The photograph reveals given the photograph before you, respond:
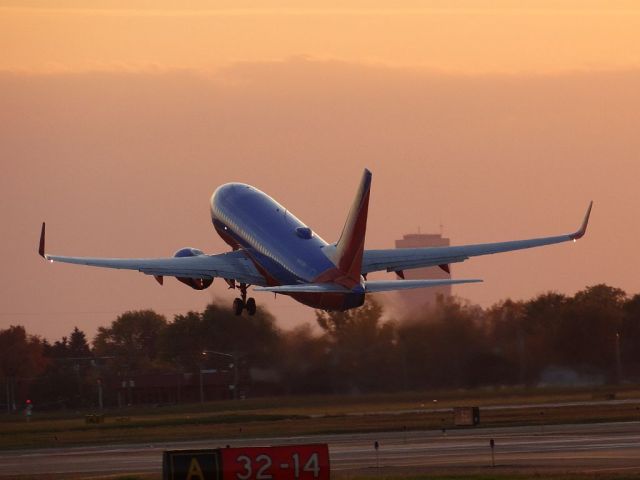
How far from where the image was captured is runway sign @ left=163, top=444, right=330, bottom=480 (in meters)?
48.6

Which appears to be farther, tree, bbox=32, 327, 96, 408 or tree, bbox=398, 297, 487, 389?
tree, bbox=32, 327, 96, 408

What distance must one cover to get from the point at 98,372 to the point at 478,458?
6137cm

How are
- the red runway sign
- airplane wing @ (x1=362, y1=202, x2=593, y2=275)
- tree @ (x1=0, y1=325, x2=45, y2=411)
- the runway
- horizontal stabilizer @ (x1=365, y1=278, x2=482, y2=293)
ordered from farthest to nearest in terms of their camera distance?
tree @ (x1=0, y1=325, x2=45, y2=411)
airplane wing @ (x1=362, y1=202, x2=593, y2=275)
horizontal stabilizer @ (x1=365, y1=278, x2=482, y2=293)
the runway
the red runway sign

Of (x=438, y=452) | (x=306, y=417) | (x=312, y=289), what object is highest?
(x=312, y=289)

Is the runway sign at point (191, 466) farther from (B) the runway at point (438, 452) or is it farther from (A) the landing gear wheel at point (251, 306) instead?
(A) the landing gear wheel at point (251, 306)

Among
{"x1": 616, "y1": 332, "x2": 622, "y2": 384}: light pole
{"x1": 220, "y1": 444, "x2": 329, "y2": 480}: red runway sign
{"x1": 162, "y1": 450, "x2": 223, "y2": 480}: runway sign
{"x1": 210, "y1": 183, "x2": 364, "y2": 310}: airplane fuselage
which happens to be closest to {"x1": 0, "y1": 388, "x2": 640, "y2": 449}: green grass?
{"x1": 616, "y1": 332, "x2": 622, "y2": 384}: light pole

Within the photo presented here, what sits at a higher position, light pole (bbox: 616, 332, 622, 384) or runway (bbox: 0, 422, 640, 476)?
light pole (bbox: 616, 332, 622, 384)

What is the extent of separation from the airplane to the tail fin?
49mm

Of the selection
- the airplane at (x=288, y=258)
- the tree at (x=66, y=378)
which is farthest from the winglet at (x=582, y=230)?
the tree at (x=66, y=378)

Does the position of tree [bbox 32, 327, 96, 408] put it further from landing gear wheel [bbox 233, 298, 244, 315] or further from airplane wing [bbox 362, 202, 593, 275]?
airplane wing [bbox 362, 202, 593, 275]

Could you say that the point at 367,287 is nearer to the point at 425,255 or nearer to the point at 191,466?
the point at 425,255

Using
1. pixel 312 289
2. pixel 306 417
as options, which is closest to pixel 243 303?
pixel 306 417

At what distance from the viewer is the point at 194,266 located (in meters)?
99.5

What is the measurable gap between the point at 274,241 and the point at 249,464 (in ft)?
149
